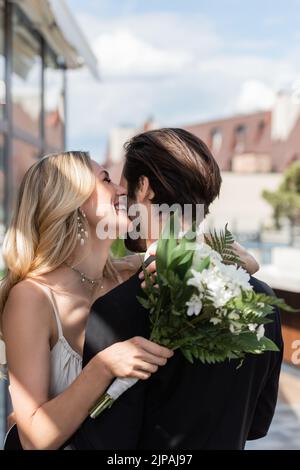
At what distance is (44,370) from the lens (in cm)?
128

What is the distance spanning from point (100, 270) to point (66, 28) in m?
3.25

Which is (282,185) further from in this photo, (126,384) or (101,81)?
(126,384)

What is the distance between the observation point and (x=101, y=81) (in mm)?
6805

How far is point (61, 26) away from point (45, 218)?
10.4ft

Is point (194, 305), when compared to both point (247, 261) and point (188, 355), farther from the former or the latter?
point (247, 261)

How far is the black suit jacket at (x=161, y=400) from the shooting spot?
1.17m

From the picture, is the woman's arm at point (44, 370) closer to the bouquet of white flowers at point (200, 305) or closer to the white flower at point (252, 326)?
the bouquet of white flowers at point (200, 305)

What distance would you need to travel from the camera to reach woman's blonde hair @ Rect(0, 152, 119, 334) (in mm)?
1416

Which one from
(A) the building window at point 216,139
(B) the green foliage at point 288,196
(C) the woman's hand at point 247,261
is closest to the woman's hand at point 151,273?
(C) the woman's hand at point 247,261

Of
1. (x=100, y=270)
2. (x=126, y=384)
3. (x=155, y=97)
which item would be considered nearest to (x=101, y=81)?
(x=100, y=270)

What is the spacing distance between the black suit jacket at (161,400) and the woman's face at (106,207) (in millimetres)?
286

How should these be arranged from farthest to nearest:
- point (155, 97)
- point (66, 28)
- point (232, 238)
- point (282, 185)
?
point (155, 97)
point (282, 185)
point (66, 28)
point (232, 238)

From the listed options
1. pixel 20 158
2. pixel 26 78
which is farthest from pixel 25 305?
pixel 26 78

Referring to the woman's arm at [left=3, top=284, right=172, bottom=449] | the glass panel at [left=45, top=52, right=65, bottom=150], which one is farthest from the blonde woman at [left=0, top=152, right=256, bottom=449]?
the glass panel at [left=45, top=52, right=65, bottom=150]
